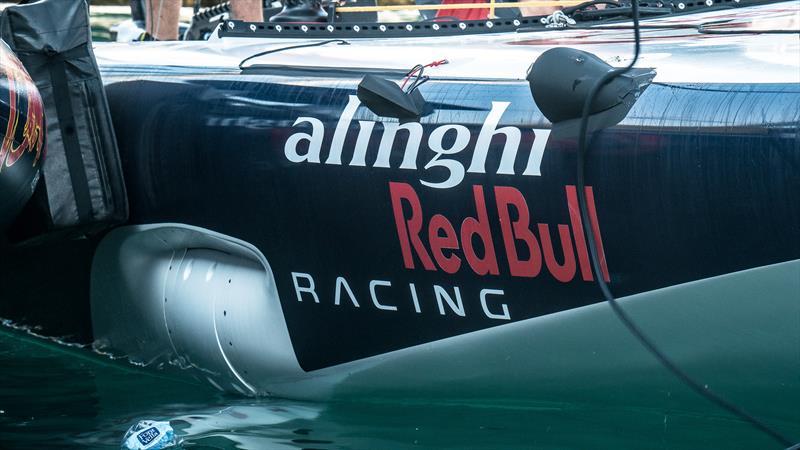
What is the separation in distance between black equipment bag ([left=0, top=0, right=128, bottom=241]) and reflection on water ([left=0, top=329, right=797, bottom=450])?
1.57 ft

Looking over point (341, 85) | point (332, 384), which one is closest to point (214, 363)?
point (332, 384)

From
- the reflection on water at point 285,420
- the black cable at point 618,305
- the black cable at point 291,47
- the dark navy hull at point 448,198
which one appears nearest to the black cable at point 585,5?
the black cable at point 291,47

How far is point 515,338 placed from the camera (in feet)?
8.25

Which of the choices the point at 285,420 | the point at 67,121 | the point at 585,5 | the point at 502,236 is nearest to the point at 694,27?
the point at 585,5

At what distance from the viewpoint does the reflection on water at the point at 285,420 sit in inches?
98.2

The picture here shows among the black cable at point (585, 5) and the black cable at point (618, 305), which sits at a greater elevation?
the black cable at point (585, 5)

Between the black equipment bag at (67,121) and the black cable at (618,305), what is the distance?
4.18ft

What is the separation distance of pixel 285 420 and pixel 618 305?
94 centimetres

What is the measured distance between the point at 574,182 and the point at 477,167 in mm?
216

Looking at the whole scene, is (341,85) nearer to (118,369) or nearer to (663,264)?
(663,264)

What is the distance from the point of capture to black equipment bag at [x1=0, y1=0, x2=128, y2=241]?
2920mm

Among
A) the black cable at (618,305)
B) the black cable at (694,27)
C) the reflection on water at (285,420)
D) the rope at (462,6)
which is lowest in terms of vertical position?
the reflection on water at (285,420)

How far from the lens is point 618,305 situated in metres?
2.33

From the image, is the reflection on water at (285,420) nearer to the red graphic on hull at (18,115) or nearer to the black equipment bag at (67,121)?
the black equipment bag at (67,121)
